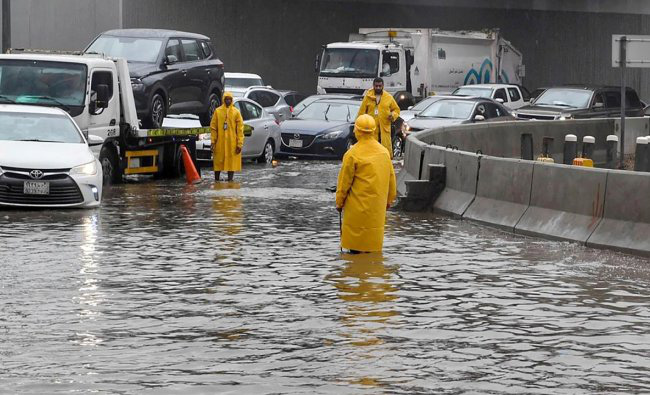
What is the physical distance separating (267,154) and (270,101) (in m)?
8.11

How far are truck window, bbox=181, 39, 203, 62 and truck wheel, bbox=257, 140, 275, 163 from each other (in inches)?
210

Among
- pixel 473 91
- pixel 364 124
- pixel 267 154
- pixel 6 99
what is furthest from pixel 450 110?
pixel 364 124

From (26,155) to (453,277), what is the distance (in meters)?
8.11

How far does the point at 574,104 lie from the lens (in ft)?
135

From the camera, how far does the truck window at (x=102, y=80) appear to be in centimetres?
2528

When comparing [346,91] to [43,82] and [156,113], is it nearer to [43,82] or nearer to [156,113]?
[156,113]

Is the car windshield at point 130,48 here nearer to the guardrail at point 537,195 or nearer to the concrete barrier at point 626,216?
the guardrail at point 537,195

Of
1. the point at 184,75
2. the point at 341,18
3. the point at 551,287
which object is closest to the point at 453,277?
the point at 551,287

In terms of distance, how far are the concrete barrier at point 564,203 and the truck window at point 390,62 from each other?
26663 mm

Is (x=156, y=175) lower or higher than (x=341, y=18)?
lower

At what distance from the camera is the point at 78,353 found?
384 inches

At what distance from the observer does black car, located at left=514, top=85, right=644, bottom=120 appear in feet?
132

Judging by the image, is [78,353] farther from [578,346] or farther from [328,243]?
[328,243]

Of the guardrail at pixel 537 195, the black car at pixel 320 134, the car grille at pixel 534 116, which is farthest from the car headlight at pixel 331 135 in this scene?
the guardrail at pixel 537 195
